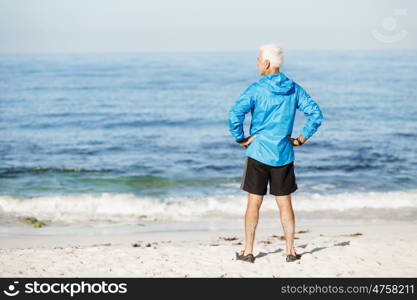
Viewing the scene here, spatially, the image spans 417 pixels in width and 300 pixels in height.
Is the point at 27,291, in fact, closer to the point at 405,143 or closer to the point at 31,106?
the point at 405,143

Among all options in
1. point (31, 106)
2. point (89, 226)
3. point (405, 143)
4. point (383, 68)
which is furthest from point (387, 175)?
point (383, 68)

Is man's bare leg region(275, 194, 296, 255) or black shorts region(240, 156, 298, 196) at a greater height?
black shorts region(240, 156, 298, 196)

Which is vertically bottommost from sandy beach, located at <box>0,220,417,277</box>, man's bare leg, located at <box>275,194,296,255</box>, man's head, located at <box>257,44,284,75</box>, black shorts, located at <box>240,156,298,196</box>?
sandy beach, located at <box>0,220,417,277</box>

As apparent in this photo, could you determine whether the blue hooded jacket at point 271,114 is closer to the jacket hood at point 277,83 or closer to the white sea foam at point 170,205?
the jacket hood at point 277,83

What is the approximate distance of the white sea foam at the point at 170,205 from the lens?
10242 mm

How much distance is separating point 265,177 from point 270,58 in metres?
1.01

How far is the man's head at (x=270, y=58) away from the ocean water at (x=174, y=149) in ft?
18.1

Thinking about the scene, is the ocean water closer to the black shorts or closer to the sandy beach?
the sandy beach

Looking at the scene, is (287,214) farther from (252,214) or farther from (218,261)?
(218,261)

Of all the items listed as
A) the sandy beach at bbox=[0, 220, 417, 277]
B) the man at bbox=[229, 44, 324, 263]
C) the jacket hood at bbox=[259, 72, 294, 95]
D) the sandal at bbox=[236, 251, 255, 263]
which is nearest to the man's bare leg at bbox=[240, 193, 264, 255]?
the man at bbox=[229, 44, 324, 263]

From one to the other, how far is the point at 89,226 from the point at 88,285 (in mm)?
4264

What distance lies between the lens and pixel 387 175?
47.3ft

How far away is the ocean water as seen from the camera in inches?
440

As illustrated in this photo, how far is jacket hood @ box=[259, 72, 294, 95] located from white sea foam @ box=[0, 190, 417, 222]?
17.7 ft
